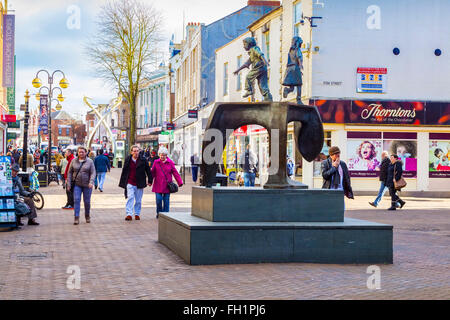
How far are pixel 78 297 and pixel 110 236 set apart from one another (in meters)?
5.62

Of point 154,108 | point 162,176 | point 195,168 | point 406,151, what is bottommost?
point 162,176

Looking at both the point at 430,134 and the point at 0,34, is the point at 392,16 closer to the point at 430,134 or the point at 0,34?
the point at 430,134

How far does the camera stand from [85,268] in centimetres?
855

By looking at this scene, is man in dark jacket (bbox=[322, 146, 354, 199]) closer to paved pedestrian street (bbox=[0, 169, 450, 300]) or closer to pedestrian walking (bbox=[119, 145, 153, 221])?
paved pedestrian street (bbox=[0, 169, 450, 300])

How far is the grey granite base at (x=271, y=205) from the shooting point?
31.1ft

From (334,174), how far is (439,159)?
19235mm

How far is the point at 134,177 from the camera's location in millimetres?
15359

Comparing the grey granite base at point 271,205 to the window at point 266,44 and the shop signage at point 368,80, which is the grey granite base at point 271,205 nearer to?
the shop signage at point 368,80

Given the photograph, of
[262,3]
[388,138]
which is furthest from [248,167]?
[262,3]

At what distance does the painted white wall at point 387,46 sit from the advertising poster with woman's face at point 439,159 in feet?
6.94

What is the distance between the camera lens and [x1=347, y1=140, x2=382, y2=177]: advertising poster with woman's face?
95.0 feet

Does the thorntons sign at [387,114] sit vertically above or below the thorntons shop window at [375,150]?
above

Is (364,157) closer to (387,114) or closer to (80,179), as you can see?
(387,114)

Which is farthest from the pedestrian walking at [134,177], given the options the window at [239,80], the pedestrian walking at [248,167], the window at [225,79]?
the window at [225,79]
